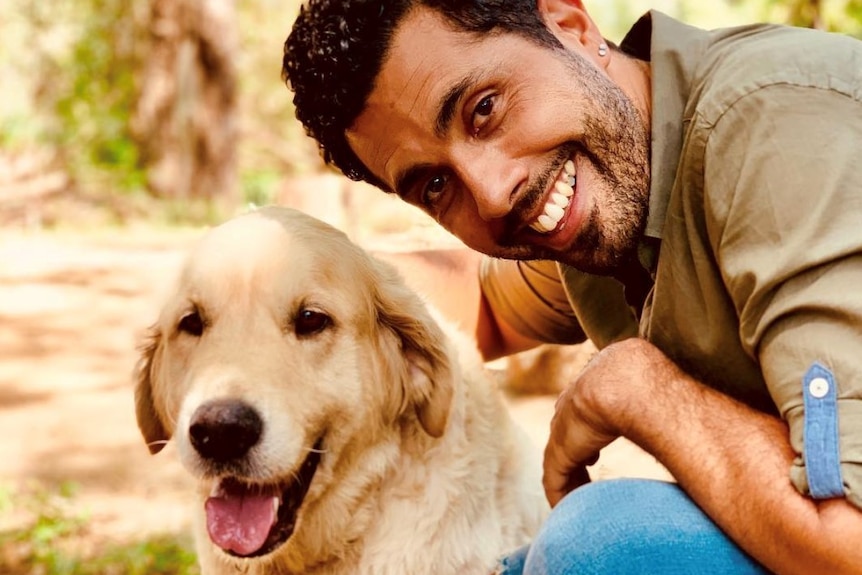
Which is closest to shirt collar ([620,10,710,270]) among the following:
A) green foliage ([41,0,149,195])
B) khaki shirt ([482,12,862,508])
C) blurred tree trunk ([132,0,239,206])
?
khaki shirt ([482,12,862,508])

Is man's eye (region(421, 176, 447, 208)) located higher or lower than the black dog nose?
higher

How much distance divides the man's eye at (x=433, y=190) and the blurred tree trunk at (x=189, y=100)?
11.7m

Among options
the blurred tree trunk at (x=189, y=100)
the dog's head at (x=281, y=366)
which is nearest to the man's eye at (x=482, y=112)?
the dog's head at (x=281, y=366)

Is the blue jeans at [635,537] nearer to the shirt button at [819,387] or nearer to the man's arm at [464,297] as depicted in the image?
the shirt button at [819,387]

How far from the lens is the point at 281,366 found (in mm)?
2441

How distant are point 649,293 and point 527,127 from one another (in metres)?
0.53

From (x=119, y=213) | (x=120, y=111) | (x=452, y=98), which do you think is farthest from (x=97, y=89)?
(x=452, y=98)

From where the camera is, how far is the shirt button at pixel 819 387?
168 centimetres

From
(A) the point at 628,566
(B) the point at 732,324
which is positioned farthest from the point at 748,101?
(A) the point at 628,566

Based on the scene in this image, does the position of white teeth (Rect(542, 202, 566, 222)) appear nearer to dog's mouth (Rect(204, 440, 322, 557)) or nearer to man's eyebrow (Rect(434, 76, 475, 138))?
man's eyebrow (Rect(434, 76, 475, 138))

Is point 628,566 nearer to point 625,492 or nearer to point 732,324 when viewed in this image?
point 625,492

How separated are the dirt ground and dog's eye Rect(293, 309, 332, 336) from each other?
0.53 meters

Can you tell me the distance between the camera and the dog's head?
7.78 feet

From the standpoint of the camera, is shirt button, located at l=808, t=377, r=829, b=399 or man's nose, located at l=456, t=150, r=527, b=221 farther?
man's nose, located at l=456, t=150, r=527, b=221
